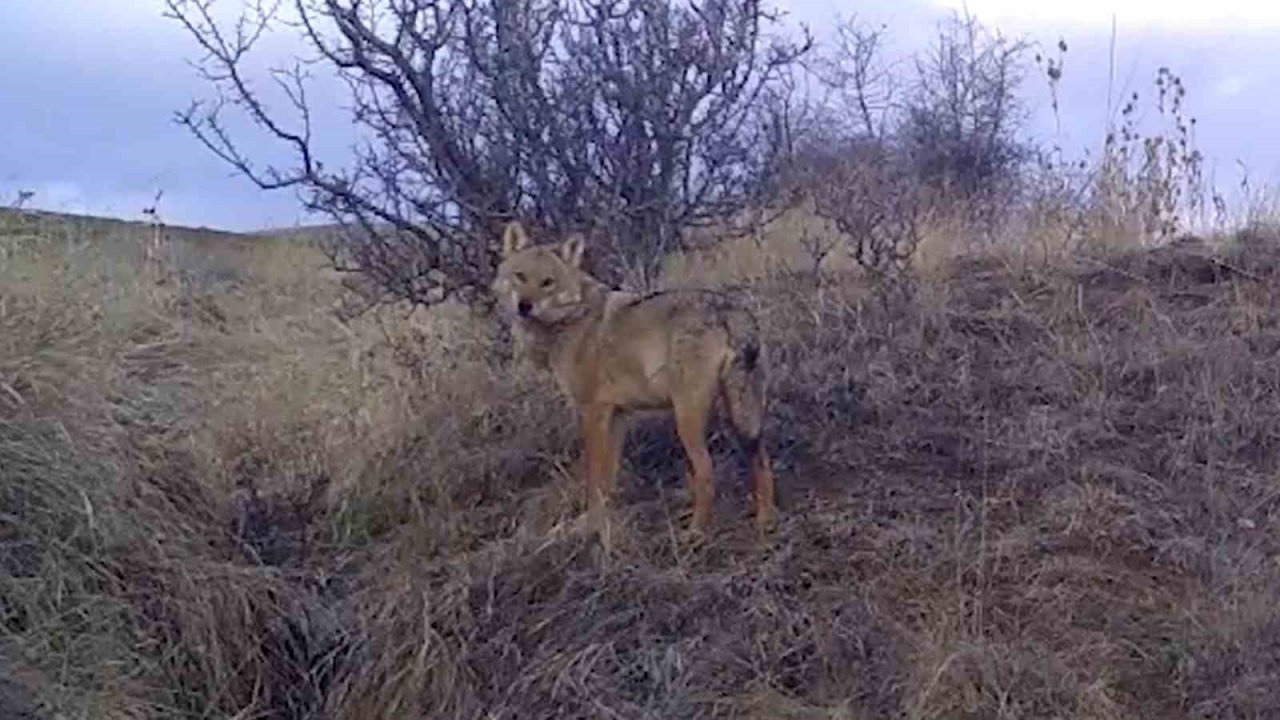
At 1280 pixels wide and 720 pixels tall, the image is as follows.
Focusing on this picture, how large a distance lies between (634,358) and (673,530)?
642 mm

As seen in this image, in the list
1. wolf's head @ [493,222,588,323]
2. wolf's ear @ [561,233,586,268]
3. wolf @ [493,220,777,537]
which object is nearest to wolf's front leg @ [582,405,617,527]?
wolf @ [493,220,777,537]

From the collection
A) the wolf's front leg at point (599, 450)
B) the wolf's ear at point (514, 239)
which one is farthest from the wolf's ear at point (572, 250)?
the wolf's front leg at point (599, 450)

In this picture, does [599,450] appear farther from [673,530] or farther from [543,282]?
[543,282]

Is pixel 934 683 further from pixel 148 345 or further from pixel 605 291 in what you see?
pixel 148 345

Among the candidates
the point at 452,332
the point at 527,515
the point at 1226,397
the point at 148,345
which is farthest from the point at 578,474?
the point at 148,345

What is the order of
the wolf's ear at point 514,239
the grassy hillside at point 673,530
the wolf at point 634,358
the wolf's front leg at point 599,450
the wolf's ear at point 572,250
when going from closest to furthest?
the grassy hillside at point 673,530 < the wolf at point 634,358 < the wolf's front leg at point 599,450 < the wolf's ear at point 572,250 < the wolf's ear at point 514,239

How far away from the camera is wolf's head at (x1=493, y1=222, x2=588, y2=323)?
23.1ft

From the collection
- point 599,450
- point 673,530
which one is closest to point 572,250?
point 599,450

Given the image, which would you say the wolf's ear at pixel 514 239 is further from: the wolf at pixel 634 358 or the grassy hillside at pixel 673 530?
the grassy hillside at pixel 673 530

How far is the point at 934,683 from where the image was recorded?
5730 millimetres

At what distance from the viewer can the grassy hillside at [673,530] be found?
599cm

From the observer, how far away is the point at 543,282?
23.2 ft

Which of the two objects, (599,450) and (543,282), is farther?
(543,282)

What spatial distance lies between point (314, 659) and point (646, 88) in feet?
11.4
